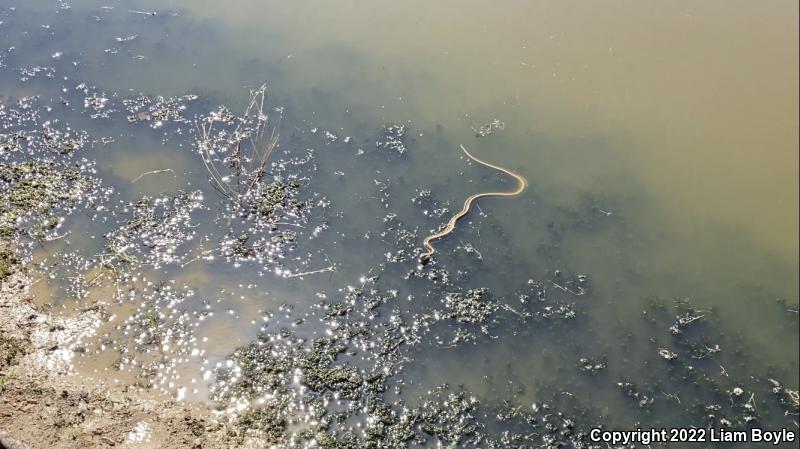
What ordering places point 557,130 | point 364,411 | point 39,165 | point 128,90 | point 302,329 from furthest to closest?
point 128,90 → point 557,130 → point 39,165 → point 302,329 → point 364,411

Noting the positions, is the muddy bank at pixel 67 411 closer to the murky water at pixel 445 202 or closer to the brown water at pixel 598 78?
the murky water at pixel 445 202

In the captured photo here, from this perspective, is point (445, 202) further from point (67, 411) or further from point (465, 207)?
point (67, 411)

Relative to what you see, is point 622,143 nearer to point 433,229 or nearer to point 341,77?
point 433,229

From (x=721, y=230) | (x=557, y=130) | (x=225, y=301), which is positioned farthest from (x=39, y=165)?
(x=721, y=230)

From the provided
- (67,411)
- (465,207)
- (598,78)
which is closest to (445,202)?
(465,207)

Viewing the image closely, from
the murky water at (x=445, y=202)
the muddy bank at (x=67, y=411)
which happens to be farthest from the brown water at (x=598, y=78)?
the muddy bank at (x=67, y=411)

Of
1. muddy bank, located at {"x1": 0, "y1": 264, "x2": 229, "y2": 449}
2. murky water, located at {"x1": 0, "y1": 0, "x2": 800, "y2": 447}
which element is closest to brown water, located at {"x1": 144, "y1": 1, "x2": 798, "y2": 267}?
murky water, located at {"x1": 0, "y1": 0, "x2": 800, "y2": 447}

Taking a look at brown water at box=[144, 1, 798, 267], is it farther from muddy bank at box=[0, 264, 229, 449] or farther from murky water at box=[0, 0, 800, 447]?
muddy bank at box=[0, 264, 229, 449]
